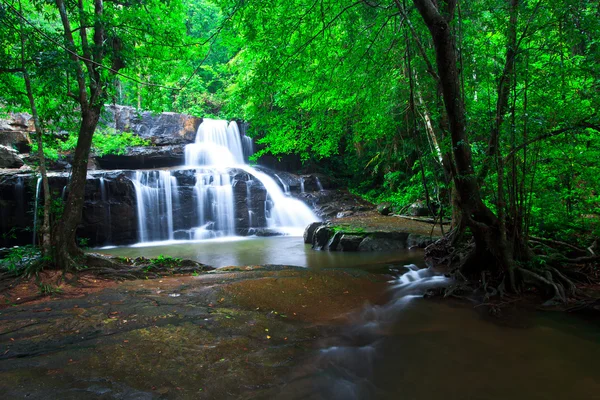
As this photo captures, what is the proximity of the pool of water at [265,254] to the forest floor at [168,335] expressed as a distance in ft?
10.7

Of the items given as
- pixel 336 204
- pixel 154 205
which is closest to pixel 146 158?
pixel 154 205

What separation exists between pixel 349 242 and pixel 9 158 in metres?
15.3

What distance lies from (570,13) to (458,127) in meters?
2.07

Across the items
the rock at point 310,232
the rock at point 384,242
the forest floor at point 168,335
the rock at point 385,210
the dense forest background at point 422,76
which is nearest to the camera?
the forest floor at point 168,335

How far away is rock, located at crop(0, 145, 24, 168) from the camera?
14.7m

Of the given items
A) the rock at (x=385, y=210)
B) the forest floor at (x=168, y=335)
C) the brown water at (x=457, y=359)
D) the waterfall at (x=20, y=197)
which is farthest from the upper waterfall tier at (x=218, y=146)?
the brown water at (x=457, y=359)

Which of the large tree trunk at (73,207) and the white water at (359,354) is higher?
the large tree trunk at (73,207)

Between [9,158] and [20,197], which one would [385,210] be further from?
[9,158]

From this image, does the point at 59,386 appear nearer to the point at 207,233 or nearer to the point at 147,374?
the point at 147,374

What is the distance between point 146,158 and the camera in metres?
19.8

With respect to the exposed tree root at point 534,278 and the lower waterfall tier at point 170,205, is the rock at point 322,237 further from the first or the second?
the exposed tree root at point 534,278

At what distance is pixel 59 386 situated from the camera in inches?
112

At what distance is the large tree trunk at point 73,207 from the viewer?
6.34 m

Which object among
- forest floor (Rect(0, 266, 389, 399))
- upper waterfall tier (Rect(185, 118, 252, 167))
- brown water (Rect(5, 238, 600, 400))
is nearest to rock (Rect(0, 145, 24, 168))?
upper waterfall tier (Rect(185, 118, 252, 167))
